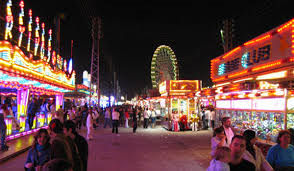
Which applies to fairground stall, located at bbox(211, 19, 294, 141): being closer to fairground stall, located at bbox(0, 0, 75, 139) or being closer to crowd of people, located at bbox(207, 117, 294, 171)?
crowd of people, located at bbox(207, 117, 294, 171)

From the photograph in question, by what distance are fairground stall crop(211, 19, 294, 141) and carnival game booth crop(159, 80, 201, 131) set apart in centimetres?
699

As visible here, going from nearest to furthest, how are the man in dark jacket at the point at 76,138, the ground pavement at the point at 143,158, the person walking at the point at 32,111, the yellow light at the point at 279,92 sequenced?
1. the man in dark jacket at the point at 76,138
2. the yellow light at the point at 279,92
3. the ground pavement at the point at 143,158
4. the person walking at the point at 32,111

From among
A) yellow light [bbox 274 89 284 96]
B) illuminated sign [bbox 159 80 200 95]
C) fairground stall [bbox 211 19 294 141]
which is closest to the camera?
yellow light [bbox 274 89 284 96]

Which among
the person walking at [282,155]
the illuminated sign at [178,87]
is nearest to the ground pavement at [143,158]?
the person walking at [282,155]

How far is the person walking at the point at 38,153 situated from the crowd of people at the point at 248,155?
2688mm

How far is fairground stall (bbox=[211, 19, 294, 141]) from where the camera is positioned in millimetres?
6605

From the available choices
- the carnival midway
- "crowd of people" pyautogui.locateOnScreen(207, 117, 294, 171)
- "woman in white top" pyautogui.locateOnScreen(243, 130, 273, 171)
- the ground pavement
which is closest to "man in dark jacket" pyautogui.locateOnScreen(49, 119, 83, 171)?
the carnival midway

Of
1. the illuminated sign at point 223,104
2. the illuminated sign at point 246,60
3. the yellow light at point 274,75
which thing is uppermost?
the illuminated sign at point 246,60

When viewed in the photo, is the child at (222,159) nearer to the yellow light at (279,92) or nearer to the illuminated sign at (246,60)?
the yellow light at (279,92)

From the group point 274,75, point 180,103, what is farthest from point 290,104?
point 180,103

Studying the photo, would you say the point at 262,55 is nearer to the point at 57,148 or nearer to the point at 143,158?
the point at 143,158

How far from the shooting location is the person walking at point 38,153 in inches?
161

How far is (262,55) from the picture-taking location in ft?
29.5

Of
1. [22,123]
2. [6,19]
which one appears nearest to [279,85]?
[6,19]
